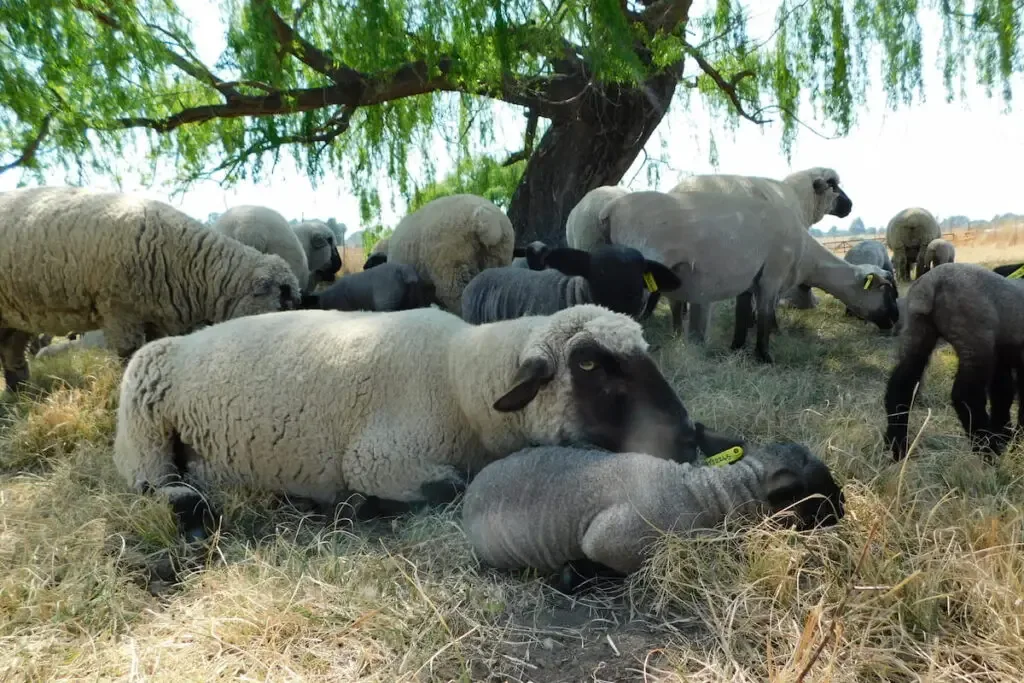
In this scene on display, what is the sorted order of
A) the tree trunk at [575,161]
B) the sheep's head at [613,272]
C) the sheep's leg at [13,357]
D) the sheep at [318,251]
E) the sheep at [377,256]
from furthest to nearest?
the sheep at [318,251]
the tree trunk at [575,161]
the sheep at [377,256]
the sheep's leg at [13,357]
the sheep's head at [613,272]

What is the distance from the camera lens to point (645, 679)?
6.49ft

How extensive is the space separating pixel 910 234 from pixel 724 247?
21.7 ft

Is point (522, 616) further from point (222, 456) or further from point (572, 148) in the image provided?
point (572, 148)

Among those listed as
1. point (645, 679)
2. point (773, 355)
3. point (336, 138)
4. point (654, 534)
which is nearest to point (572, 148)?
point (336, 138)

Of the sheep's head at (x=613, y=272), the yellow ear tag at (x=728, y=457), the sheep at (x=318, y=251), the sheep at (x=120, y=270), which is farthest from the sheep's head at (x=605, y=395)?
the sheep at (x=318, y=251)

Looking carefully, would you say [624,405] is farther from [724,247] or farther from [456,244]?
[456,244]

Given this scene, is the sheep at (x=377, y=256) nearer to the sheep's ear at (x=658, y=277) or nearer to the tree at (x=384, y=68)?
the tree at (x=384, y=68)

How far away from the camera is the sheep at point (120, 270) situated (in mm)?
5031

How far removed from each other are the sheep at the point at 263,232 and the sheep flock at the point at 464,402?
1.88 m

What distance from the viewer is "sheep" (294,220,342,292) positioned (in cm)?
980

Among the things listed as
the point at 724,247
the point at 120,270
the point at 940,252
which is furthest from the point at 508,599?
the point at 940,252

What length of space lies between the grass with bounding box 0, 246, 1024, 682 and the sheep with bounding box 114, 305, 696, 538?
0.20 meters

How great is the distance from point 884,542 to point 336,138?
277 inches

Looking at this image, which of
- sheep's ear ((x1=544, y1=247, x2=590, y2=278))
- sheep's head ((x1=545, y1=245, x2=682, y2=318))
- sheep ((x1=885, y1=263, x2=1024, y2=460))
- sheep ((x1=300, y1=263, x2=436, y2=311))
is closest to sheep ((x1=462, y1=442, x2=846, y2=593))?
sheep ((x1=885, y1=263, x2=1024, y2=460))
